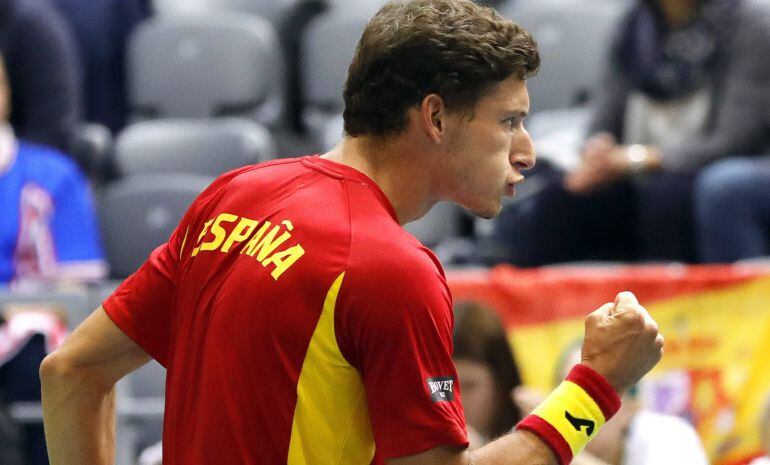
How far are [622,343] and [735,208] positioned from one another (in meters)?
2.97

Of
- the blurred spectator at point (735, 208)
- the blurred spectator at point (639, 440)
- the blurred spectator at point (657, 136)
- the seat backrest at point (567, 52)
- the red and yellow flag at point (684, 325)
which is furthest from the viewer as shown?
the seat backrest at point (567, 52)

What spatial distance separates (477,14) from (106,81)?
5292 millimetres

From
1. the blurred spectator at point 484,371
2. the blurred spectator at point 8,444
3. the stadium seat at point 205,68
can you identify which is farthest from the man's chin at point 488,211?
the stadium seat at point 205,68

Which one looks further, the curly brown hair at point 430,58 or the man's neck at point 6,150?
the man's neck at point 6,150

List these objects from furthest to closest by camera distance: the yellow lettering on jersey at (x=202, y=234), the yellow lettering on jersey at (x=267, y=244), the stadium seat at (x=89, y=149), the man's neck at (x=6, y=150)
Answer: the stadium seat at (x=89, y=149) < the man's neck at (x=6, y=150) < the yellow lettering on jersey at (x=202, y=234) < the yellow lettering on jersey at (x=267, y=244)

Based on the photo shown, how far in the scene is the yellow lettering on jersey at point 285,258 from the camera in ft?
6.53

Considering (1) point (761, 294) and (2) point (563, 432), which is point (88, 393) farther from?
(1) point (761, 294)

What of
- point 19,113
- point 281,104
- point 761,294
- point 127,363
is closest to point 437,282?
point 127,363

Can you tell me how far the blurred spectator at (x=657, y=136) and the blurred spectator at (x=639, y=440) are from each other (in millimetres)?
1475

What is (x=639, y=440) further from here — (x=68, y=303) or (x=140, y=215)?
(x=140, y=215)

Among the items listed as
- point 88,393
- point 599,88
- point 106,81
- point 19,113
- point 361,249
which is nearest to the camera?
point 361,249

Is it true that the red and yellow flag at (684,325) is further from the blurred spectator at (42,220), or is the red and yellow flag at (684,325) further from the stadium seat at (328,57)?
the stadium seat at (328,57)

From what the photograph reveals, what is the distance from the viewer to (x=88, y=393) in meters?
2.31

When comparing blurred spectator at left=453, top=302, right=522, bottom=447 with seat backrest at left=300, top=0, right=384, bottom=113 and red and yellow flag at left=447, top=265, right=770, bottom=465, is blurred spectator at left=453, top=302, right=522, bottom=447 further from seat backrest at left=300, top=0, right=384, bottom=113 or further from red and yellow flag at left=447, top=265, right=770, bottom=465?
seat backrest at left=300, top=0, right=384, bottom=113
